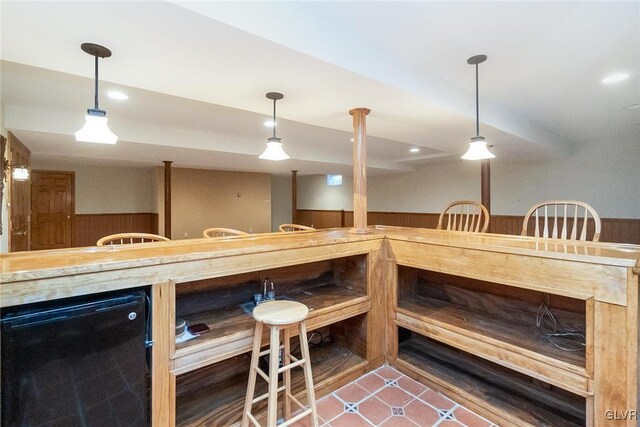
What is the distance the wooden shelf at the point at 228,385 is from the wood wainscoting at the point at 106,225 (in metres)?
6.84

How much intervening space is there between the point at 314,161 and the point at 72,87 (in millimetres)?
3915

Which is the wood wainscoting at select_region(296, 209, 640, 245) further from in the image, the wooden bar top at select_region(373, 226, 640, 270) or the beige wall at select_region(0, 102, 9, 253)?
the beige wall at select_region(0, 102, 9, 253)

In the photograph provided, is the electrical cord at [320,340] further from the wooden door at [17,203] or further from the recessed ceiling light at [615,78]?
the wooden door at [17,203]

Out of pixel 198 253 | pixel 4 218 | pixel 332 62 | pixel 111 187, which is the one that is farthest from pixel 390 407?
pixel 111 187

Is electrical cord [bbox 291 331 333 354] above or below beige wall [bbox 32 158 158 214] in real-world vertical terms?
below

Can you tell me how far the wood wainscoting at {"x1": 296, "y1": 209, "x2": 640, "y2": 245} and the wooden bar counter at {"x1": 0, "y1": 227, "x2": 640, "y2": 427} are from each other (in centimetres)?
429

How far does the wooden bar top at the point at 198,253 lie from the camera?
114 cm

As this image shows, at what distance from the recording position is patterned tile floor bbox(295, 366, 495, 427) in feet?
5.71

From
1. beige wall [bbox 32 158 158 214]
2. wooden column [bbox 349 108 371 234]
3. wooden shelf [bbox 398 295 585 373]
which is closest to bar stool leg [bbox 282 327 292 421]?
wooden shelf [bbox 398 295 585 373]

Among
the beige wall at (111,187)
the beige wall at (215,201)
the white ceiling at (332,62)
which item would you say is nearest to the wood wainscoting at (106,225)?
the beige wall at (111,187)

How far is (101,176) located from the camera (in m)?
7.45

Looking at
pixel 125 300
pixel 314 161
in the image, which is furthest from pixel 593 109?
pixel 125 300

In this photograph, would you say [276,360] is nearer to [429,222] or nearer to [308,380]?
[308,380]

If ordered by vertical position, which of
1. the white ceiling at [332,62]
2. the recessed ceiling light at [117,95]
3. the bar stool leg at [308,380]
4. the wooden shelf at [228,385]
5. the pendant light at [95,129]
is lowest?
the wooden shelf at [228,385]
